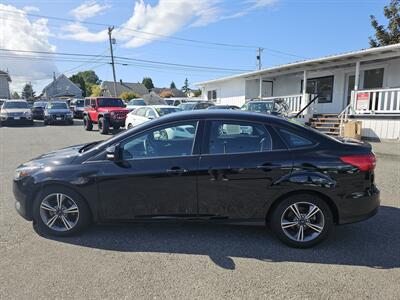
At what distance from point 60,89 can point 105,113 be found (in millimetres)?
59299

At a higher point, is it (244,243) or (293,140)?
(293,140)

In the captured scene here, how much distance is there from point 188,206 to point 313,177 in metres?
1.50

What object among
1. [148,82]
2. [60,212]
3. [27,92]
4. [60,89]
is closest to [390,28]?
[60,212]

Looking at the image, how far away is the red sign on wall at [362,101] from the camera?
12.8 metres

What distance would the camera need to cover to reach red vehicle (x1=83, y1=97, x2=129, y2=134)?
15.8 meters

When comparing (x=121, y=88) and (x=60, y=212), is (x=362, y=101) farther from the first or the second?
(x=121, y=88)

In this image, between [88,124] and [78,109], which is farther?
[78,109]

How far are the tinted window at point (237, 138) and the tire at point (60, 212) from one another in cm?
177

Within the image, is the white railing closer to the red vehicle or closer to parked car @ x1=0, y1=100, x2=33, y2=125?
the red vehicle

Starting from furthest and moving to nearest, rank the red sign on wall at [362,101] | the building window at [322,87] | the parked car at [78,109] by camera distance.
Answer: the parked car at [78,109], the building window at [322,87], the red sign on wall at [362,101]

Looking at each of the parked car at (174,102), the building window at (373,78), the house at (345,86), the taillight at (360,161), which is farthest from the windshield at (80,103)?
the taillight at (360,161)

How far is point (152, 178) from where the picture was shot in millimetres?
3619

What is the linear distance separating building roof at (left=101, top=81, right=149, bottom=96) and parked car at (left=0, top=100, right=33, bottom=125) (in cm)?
3925

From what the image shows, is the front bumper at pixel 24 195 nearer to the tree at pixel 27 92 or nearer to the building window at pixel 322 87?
the building window at pixel 322 87
